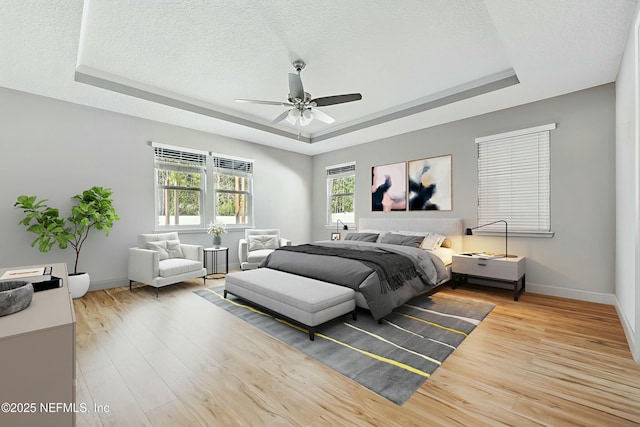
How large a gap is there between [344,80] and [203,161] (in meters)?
3.30

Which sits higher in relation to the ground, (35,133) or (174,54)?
(174,54)

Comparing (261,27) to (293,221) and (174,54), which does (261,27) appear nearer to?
(174,54)

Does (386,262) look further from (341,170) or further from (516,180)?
(341,170)

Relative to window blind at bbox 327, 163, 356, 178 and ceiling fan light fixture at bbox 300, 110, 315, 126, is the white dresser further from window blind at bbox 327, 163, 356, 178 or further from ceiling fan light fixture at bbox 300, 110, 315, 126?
window blind at bbox 327, 163, 356, 178

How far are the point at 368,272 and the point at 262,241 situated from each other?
3.12 metres

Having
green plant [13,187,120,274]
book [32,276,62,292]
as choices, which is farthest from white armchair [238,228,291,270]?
book [32,276,62,292]

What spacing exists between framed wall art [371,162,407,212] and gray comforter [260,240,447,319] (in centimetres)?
165

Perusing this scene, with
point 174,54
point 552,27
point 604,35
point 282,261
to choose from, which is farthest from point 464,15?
point 282,261

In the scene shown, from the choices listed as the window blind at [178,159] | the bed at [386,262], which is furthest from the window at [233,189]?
the bed at [386,262]

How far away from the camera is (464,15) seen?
2.74 metres

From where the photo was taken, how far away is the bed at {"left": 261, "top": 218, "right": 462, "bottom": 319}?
3.16 metres

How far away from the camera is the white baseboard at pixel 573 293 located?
12.1 ft

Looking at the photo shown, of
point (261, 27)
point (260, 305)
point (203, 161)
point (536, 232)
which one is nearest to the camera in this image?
point (261, 27)

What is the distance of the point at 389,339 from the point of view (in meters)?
2.73
